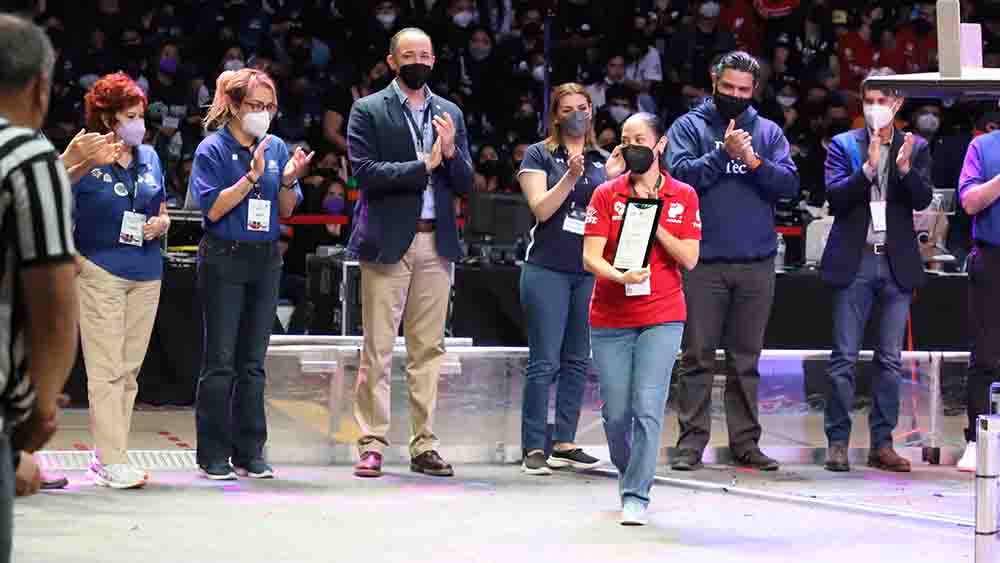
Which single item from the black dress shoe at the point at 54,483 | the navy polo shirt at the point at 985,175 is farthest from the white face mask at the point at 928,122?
→ the black dress shoe at the point at 54,483

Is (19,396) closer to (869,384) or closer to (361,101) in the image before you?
(361,101)

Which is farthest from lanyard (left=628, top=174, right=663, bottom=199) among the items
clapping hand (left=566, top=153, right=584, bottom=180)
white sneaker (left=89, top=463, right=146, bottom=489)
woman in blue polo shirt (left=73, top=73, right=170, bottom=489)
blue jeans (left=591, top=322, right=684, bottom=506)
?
white sneaker (left=89, top=463, right=146, bottom=489)

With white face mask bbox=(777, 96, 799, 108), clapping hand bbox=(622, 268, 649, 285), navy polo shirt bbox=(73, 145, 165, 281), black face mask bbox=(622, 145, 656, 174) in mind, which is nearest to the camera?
clapping hand bbox=(622, 268, 649, 285)

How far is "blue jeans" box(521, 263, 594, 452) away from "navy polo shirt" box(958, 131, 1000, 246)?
6.09 ft

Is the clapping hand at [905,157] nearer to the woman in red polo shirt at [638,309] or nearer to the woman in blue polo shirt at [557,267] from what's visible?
the woman in blue polo shirt at [557,267]

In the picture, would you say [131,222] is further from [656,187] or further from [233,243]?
[656,187]

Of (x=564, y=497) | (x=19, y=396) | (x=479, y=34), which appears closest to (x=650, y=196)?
(x=564, y=497)

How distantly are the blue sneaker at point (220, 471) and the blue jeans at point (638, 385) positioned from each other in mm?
1782

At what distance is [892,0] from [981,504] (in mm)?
12776

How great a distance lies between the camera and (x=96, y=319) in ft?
22.8

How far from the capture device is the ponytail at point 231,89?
7.28 m

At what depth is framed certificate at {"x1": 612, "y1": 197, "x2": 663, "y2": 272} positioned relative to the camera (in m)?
6.39

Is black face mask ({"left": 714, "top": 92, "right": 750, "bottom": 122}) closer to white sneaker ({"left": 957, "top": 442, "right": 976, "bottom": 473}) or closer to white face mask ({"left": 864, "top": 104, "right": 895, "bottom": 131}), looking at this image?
white face mask ({"left": 864, "top": 104, "right": 895, "bottom": 131})

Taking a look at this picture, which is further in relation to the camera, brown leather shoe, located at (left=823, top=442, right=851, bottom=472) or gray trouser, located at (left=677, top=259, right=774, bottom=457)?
brown leather shoe, located at (left=823, top=442, right=851, bottom=472)
